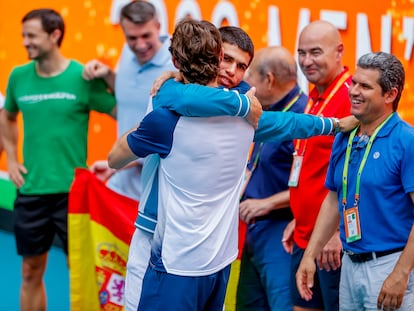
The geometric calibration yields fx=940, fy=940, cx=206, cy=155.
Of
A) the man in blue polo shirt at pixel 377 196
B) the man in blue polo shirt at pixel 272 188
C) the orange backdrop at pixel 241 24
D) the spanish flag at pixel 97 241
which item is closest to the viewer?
the man in blue polo shirt at pixel 377 196

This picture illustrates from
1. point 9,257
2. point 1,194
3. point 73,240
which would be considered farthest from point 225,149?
point 1,194

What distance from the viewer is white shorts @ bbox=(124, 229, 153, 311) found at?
359 cm

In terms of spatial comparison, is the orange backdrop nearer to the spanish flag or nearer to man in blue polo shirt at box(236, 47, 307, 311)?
man in blue polo shirt at box(236, 47, 307, 311)

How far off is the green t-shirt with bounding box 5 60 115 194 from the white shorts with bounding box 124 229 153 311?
171 cm

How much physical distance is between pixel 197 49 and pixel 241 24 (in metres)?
3.15

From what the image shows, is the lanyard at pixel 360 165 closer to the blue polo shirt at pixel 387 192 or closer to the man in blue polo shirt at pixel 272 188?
the blue polo shirt at pixel 387 192

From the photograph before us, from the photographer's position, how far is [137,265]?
3.61 meters

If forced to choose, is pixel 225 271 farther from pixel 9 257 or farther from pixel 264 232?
pixel 9 257

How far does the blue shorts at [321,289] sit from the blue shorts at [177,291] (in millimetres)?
826

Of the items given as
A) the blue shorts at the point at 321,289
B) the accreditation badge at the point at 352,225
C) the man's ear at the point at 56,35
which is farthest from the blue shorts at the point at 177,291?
the man's ear at the point at 56,35

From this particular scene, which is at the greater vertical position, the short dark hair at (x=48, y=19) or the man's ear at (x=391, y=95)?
the short dark hair at (x=48, y=19)

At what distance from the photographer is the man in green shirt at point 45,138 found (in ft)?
17.2

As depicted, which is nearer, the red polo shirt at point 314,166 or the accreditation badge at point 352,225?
the accreditation badge at point 352,225

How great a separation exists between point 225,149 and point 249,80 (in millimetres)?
1374
